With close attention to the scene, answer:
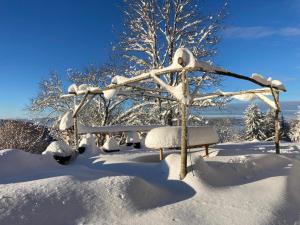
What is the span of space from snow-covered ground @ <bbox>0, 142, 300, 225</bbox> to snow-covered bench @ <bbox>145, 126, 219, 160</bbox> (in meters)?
1.22

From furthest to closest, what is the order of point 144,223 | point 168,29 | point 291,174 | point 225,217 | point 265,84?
point 168,29
point 265,84
point 291,174
point 225,217
point 144,223

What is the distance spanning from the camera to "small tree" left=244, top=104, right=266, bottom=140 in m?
39.6

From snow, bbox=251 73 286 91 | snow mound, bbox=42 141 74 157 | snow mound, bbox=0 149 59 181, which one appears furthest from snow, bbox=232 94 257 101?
snow mound, bbox=0 149 59 181

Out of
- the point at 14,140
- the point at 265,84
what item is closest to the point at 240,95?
the point at 265,84

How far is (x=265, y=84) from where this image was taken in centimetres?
1059

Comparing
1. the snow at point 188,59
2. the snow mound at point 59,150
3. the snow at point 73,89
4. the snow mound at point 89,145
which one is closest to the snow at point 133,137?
the snow mound at point 89,145

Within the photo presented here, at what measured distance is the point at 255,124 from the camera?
3975 cm

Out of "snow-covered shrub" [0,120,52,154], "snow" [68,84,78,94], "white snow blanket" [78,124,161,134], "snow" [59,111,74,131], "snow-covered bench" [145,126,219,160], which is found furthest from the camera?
"snow-covered shrub" [0,120,52,154]

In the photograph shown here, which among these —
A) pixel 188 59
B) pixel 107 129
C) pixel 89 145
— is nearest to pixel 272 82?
pixel 188 59

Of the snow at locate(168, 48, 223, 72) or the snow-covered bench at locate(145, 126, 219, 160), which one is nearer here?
the snow at locate(168, 48, 223, 72)

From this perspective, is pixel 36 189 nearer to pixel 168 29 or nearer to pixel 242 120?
pixel 168 29

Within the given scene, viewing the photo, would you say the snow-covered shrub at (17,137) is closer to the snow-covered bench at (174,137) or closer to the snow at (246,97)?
the snow at (246,97)

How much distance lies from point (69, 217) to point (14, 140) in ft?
115

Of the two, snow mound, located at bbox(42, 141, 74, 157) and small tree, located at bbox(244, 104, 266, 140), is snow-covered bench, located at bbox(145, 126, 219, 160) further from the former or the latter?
small tree, located at bbox(244, 104, 266, 140)
